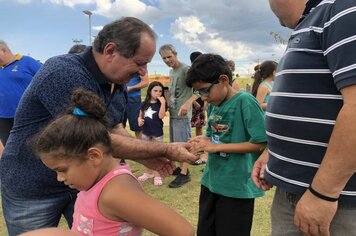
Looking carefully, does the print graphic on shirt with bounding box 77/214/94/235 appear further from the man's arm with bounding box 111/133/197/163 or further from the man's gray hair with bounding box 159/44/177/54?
the man's gray hair with bounding box 159/44/177/54

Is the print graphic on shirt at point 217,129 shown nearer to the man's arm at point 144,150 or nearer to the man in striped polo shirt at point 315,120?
the man's arm at point 144,150

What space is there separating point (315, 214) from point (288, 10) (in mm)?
968

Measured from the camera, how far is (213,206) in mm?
2982

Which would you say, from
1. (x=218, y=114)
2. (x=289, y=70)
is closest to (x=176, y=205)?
(x=218, y=114)

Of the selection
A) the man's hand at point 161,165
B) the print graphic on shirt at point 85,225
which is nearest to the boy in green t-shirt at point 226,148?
the man's hand at point 161,165

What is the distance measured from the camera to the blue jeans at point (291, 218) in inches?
62.9

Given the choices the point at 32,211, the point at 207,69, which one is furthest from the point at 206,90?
the point at 32,211

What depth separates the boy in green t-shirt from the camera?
274cm

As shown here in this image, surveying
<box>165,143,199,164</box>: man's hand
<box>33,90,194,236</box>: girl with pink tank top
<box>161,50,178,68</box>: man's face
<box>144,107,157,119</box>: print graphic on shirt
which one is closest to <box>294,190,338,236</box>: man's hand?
<box>33,90,194,236</box>: girl with pink tank top

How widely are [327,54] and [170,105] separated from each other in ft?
15.3

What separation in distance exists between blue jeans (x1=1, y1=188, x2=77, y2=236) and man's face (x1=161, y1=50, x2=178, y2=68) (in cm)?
387

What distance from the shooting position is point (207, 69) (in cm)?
293

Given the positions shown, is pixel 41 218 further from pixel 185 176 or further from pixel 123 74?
pixel 185 176

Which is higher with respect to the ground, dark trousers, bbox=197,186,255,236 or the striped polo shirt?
the striped polo shirt
